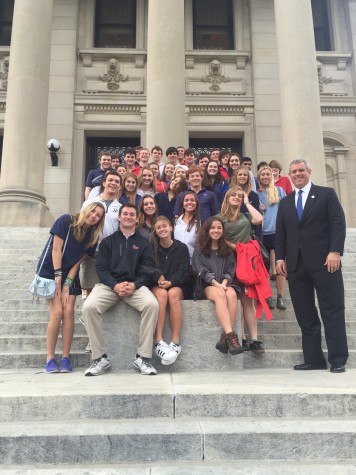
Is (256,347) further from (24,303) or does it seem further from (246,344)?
(24,303)

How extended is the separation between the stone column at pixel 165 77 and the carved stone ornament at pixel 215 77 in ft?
12.3

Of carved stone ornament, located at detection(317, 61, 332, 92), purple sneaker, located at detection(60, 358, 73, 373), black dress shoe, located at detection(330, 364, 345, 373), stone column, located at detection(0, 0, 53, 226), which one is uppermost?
carved stone ornament, located at detection(317, 61, 332, 92)

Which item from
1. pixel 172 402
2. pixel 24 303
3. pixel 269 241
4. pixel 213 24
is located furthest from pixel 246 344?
pixel 213 24

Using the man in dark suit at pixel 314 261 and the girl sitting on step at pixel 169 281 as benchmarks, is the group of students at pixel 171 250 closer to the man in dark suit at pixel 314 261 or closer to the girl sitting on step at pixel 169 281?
the girl sitting on step at pixel 169 281

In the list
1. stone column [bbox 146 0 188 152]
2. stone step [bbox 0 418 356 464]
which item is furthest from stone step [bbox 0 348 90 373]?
stone column [bbox 146 0 188 152]

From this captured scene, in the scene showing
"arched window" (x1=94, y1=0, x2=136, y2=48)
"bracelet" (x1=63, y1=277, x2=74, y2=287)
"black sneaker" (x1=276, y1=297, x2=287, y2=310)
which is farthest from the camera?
"arched window" (x1=94, y1=0, x2=136, y2=48)

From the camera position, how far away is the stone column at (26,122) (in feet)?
38.0

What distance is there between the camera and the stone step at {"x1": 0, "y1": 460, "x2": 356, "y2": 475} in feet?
9.35

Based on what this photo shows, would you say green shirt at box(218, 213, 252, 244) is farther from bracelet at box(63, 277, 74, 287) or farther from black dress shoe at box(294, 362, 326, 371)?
bracelet at box(63, 277, 74, 287)

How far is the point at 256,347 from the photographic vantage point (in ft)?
17.4

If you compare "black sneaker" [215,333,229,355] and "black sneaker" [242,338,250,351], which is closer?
"black sneaker" [215,333,229,355]

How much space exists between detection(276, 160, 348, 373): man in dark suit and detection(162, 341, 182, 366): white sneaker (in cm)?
136

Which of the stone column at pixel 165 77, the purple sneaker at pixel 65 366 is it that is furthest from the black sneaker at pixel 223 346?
the stone column at pixel 165 77

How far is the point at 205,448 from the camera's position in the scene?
121 inches
